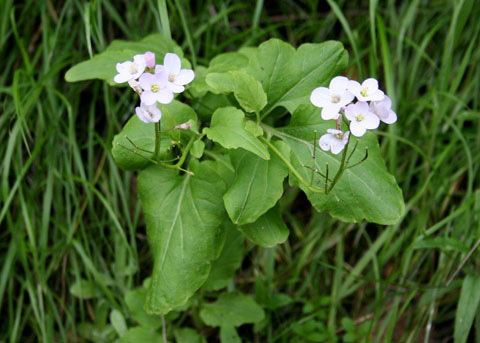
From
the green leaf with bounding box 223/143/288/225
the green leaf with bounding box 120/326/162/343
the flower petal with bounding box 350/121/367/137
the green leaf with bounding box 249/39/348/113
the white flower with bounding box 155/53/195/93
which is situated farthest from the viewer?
the green leaf with bounding box 120/326/162/343

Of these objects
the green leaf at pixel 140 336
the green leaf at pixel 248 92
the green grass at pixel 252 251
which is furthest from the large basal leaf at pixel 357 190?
the green leaf at pixel 140 336

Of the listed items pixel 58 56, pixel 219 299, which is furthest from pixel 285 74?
pixel 58 56

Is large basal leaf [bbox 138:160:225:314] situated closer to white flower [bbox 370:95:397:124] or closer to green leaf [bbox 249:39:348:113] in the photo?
green leaf [bbox 249:39:348:113]

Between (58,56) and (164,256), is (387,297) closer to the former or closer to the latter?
(164,256)

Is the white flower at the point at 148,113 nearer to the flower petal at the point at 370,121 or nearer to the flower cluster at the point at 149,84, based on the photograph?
the flower cluster at the point at 149,84

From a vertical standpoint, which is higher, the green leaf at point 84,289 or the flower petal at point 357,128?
the flower petal at point 357,128

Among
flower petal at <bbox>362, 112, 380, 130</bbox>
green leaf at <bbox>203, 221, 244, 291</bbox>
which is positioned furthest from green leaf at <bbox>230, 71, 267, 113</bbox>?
green leaf at <bbox>203, 221, 244, 291</bbox>
